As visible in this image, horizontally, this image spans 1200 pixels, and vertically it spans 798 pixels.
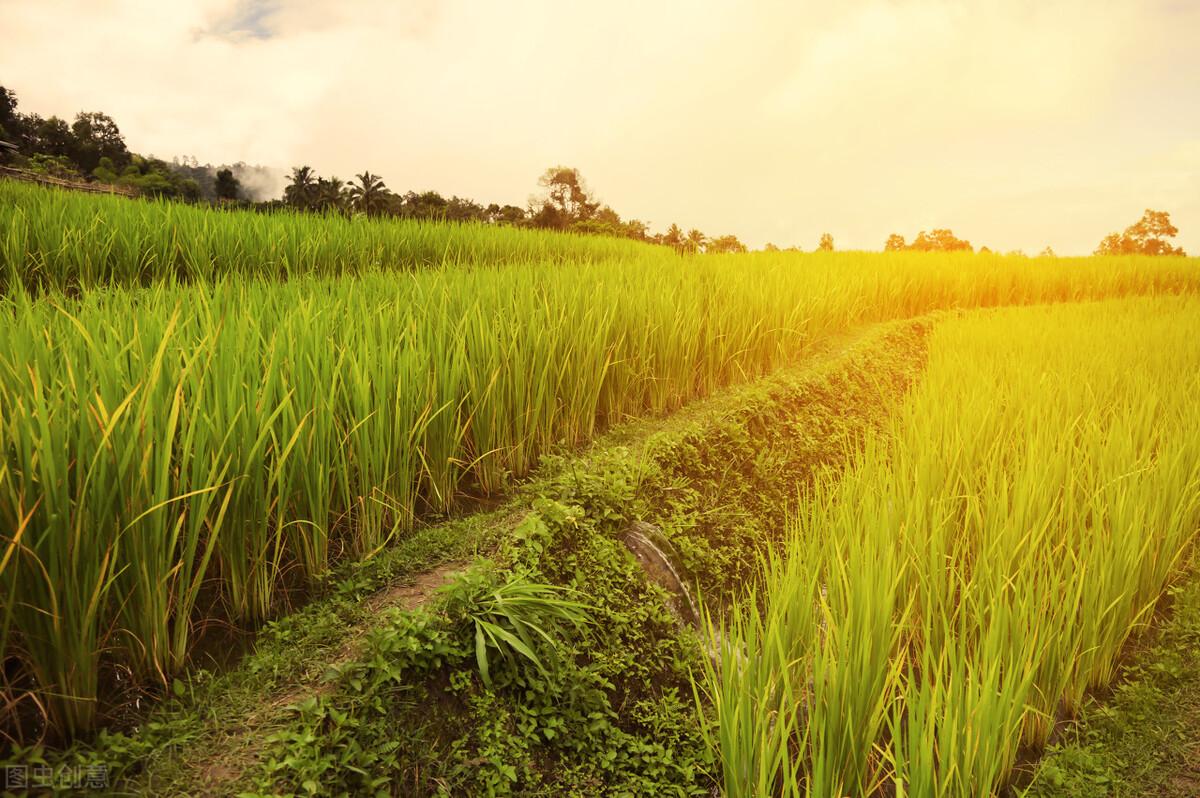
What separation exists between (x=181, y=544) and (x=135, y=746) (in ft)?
1.74

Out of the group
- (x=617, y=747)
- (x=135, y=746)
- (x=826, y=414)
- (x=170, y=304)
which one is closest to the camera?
(x=135, y=746)

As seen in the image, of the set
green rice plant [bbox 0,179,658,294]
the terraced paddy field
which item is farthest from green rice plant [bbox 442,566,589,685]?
green rice plant [bbox 0,179,658,294]

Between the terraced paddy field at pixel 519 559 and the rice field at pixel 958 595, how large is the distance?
19 mm

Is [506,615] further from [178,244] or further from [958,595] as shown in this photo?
[178,244]

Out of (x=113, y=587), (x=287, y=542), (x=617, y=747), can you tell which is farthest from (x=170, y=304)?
(x=617, y=747)

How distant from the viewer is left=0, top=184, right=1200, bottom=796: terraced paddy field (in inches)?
58.4

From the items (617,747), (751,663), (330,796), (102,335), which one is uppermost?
(102,335)

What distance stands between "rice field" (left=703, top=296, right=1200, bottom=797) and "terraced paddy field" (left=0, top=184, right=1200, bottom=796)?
2 cm

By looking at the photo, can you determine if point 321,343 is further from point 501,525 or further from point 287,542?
point 501,525

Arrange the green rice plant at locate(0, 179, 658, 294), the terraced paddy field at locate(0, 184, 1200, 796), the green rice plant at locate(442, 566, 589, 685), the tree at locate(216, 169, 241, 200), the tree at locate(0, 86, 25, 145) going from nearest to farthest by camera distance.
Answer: the terraced paddy field at locate(0, 184, 1200, 796), the green rice plant at locate(442, 566, 589, 685), the green rice plant at locate(0, 179, 658, 294), the tree at locate(0, 86, 25, 145), the tree at locate(216, 169, 241, 200)

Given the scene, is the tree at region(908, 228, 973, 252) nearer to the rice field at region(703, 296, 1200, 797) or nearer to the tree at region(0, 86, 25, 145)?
the rice field at region(703, 296, 1200, 797)

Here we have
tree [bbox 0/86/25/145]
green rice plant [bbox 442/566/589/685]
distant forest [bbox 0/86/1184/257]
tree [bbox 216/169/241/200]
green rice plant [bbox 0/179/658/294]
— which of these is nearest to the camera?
green rice plant [bbox 442/566/589/685]

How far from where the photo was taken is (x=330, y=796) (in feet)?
4.65

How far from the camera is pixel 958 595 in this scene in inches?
98.2
